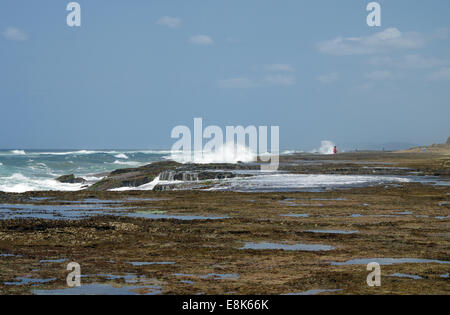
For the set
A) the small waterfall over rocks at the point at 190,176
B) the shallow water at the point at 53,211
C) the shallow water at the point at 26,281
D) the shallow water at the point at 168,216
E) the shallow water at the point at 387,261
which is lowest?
the shallow water at the point at 387,261

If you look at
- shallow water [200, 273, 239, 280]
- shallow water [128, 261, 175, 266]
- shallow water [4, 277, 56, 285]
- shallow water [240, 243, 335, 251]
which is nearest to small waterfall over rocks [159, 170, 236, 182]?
shallow water [240, 243, 335, 251]

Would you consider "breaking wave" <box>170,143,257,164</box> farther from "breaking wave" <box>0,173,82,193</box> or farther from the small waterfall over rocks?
the small waterfall over rocks

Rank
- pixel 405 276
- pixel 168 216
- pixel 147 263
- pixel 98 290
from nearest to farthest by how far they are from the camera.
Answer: pixel 98 290 → pixel 405 276 → pixel 147 263 → pixel 168 216

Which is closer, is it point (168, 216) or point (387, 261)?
point (387, 261)

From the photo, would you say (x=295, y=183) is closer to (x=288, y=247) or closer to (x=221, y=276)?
(x=288, y=247)

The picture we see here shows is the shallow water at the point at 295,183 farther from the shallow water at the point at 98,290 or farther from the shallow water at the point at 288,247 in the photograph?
the shallow water at the point at 98,290

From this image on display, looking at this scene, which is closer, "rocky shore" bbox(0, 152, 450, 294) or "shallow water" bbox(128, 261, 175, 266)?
"rocky shore" bbox(0, 152, 450, 294)

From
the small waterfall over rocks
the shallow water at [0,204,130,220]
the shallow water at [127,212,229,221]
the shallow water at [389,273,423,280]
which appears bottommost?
the shallow water at [389,273,423,280]

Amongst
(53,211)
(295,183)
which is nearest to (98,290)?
(53,211)

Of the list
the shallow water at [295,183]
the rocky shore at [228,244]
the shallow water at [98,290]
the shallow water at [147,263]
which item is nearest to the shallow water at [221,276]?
the rocky shore at [228,244]

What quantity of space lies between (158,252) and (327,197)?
14.8m

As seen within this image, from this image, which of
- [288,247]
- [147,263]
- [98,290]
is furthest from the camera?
[288,247]
